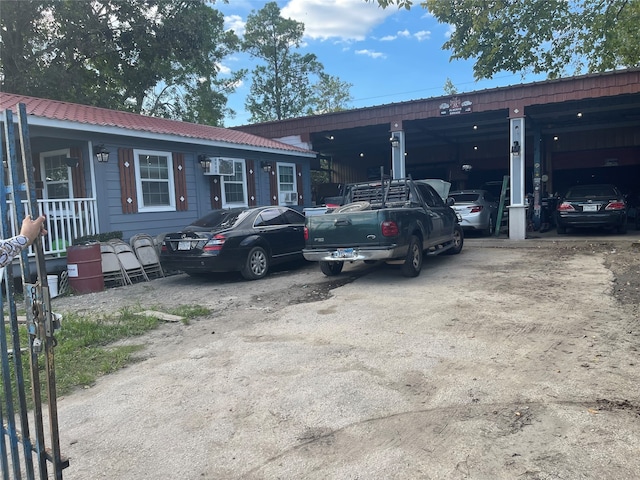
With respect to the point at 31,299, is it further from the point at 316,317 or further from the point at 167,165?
the point at 167,165

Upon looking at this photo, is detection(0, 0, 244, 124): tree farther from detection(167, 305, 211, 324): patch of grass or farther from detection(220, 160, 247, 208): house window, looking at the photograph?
detection(167, 305, 211, 324): patch of grass

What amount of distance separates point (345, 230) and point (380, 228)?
63cm

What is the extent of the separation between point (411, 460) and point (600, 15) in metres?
10.8

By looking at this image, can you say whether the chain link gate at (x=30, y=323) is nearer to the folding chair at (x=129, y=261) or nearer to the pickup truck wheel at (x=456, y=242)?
the folding chair at (x=129, y=261)

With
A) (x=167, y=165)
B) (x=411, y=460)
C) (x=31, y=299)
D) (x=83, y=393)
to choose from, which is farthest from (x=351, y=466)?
(x=167, y=165)

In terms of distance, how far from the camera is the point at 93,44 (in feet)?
63.8

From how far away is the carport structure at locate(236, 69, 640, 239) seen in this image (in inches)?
550

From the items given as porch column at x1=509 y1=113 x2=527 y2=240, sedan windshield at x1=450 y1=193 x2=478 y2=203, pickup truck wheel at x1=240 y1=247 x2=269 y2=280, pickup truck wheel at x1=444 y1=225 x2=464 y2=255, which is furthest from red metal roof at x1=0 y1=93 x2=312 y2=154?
porch column at x1=509 y1=113 x2=527 y2=240

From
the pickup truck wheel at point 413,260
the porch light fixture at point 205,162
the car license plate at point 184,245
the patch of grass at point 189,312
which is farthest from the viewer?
the porch light fixture at point 205,162

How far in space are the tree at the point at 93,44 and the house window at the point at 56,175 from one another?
378 inches

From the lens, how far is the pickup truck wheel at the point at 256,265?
30.0ft

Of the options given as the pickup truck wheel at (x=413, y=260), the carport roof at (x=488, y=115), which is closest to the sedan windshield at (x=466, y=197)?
the carport roof at (x=488, y=115)

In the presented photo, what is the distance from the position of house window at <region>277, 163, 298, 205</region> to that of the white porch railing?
7.02 m

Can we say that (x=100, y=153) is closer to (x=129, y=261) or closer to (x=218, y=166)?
(x=129, y=261)
